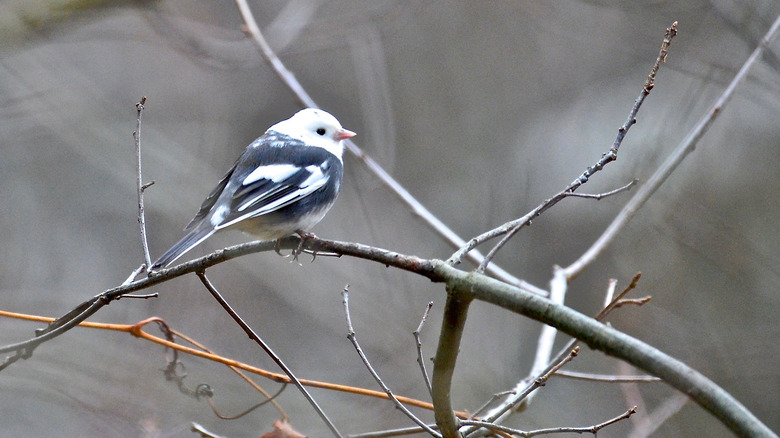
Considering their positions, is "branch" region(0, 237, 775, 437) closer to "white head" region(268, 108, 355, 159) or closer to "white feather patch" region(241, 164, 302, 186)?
"white feather patch" region(241, 164, 302, 186)

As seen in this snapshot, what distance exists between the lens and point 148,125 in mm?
5180

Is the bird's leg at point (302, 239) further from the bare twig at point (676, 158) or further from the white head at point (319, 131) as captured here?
the bare twig at point (676, 158)

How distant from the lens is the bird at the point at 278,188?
7.75ft

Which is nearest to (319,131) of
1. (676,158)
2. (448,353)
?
(676,158)

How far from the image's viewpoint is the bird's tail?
194cm

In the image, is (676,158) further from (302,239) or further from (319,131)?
(319,131)

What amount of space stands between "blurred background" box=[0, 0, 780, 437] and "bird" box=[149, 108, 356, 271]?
0.79m

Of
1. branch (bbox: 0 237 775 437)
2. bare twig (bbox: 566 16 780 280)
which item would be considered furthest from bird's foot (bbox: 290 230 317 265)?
bare twig (bbox: 566 16 780 280)

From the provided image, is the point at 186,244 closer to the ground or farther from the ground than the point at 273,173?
closer to the ground

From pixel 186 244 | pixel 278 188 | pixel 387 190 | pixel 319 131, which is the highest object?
pixel 387 190

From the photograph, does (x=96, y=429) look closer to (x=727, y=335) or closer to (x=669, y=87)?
(x=727, y=335)

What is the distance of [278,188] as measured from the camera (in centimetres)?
252

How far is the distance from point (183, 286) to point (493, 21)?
3.79 m

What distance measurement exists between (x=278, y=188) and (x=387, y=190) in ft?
5.26
